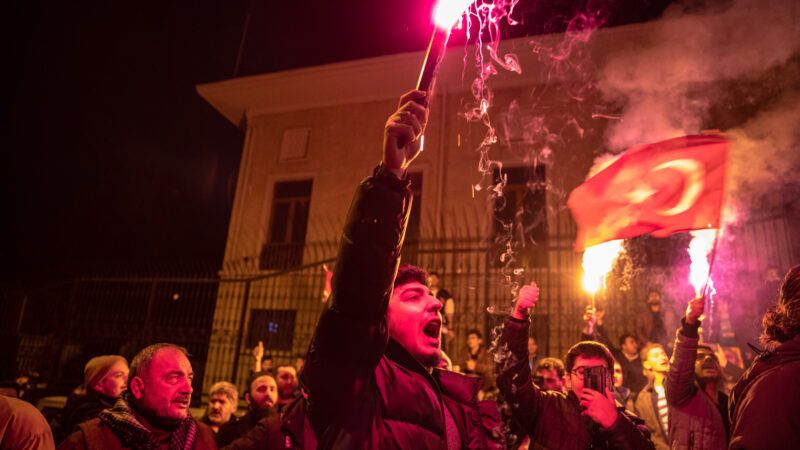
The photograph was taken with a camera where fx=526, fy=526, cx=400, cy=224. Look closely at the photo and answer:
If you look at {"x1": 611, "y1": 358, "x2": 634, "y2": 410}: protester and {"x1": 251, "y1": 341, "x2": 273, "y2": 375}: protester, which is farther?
{"x1": 251, "y1": 341, "x2": 273, "y2": 375}: protester

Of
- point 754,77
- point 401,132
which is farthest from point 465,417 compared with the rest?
point 754,77

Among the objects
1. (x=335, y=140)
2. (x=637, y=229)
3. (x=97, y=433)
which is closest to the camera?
(x=97, y=433)

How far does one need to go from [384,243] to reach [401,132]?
0.37m

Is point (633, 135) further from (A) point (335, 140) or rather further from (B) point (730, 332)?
(A) point (335, 140)

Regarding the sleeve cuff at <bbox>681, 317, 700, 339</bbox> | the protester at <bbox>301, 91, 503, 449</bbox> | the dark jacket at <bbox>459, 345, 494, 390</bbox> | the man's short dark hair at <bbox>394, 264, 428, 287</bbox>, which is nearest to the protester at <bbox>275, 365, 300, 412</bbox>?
the dark jacket at <bbox>459, 345, 494, 390</bbox>

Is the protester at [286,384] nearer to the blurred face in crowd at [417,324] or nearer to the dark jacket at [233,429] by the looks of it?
the dark jacket at [233,429]

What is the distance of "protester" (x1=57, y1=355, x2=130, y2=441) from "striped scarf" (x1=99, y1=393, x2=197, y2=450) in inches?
61.8

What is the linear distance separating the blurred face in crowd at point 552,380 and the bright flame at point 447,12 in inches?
178

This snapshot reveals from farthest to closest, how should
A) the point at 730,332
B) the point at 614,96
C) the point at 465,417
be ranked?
1. the point at 614,96
2. the point at 730,332
3. the point at 465,417

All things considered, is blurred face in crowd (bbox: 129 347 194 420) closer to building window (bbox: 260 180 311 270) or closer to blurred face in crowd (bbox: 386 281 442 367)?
blurred face in crowd (bbox: 386 281 442 367)

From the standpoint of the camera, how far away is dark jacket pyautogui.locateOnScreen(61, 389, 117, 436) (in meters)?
4.62

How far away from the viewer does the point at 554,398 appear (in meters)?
4.07

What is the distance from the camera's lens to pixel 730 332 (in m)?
9.17

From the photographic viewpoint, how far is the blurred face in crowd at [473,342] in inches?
338
